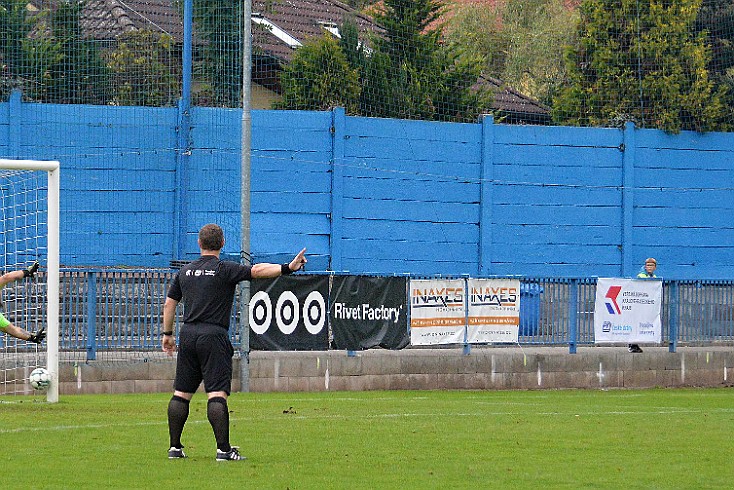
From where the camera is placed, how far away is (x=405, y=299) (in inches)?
774

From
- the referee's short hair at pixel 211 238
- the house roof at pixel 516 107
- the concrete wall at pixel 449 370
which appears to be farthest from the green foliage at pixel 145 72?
the referee's short hair at pixel 211 238

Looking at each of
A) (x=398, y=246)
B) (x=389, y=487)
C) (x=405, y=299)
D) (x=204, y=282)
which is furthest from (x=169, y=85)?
(x=389, y=487)

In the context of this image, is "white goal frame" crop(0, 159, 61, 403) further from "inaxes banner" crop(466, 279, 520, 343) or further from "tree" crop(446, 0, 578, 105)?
"tree" crop(446, 0, 578, 105)

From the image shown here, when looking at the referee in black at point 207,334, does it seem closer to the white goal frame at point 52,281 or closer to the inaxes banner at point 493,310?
the white goal frame at point 52,281

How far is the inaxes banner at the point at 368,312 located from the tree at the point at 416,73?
33.7 ft

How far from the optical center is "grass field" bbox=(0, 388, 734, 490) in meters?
9.00

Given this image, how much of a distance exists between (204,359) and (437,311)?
1024 centimetres

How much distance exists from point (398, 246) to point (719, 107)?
8595mm

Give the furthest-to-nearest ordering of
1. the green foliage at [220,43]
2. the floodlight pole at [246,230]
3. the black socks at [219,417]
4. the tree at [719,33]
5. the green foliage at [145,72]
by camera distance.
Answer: the tree at [719,33], the green foliage at [145,72], the green foliage at [220,43], the floodlight pole at [246,230], the black socks at [219,417]

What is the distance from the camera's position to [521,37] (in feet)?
148

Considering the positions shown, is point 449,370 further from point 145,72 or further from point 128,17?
Answer: point 128,17

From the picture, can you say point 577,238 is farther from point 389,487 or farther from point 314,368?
point 389,487

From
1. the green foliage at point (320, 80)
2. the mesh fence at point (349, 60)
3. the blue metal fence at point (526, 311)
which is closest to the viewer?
the blue metal fence at point (526, 311)

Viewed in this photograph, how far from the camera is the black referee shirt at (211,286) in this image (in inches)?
391
